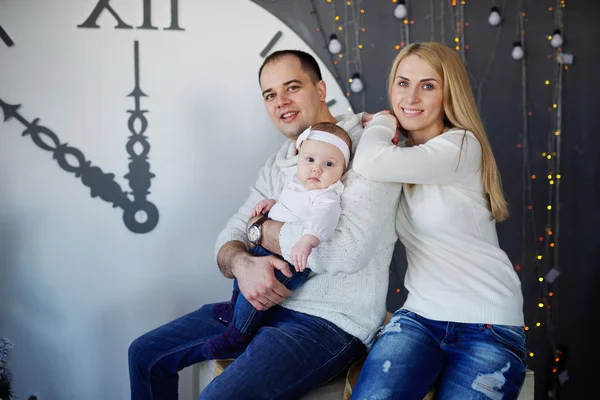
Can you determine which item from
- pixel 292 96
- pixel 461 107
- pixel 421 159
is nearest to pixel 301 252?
pixel 421 159

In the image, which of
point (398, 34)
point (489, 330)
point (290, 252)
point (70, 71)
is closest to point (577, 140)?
point (398, 34)

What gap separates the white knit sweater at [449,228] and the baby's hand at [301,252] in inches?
10.9

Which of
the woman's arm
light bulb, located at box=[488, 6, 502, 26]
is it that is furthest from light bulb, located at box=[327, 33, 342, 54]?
the woman's arm

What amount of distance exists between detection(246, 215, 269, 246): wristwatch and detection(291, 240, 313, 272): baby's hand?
0.27m

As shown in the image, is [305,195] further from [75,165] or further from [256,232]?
[75,165]

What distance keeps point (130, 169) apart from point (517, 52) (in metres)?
1.82

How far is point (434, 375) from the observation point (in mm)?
1727

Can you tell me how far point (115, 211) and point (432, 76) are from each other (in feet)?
5.03

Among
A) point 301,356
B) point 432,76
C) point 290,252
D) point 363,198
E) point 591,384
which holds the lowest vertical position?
point 591,384

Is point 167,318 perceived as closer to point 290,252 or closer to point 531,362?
point 290,252

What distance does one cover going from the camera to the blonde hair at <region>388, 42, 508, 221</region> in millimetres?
1888

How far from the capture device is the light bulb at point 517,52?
294cm

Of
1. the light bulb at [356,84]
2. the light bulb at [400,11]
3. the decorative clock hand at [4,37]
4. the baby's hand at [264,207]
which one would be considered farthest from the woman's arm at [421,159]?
the decorative clock hand at [4,37]

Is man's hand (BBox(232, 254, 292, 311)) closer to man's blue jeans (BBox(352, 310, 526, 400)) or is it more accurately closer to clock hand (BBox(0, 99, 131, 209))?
man's blue jeans (BBox(352, 310, 526, 400))
